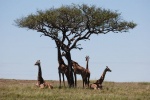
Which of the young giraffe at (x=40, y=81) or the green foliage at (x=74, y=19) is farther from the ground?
the green foliage at (x=74, y=19)

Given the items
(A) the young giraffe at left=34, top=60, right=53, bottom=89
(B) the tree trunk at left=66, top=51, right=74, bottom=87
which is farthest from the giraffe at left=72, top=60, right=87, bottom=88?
(A) the young giraffe at left=34, top=60, right=53, bottom=89

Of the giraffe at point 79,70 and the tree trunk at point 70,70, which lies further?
the tree trunk at point 70,70

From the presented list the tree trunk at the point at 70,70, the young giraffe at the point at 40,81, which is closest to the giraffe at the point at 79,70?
the tree trunk at the point at 70,70

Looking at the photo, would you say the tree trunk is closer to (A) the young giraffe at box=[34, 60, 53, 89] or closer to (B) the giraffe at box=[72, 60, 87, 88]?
(B) the giraffe at box=[72, 60, 87, 88]

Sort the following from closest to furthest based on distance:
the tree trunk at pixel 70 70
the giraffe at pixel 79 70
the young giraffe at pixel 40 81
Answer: the young giraffe at pixel 40 81
the giraffe at pixel 79 70
the tree trunk at pixel 70 70

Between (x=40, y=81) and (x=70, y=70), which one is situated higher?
(x=70, y=70)

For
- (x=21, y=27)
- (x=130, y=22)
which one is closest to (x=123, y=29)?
(x=130, y=22)

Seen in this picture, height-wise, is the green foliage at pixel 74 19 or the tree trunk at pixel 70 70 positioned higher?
the green foliage at pixel 74 19

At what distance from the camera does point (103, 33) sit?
2989 cm

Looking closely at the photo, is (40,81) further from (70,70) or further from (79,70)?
(70,70)

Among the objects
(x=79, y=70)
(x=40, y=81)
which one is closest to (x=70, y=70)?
(x=79, y=70)

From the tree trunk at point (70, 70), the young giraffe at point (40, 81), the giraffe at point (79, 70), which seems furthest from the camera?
the tree trunk at point (70, 70)

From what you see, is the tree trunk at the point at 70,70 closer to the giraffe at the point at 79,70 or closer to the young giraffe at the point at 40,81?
the giraffe at the point at 79,70

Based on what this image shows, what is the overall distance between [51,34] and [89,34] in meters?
2.74
